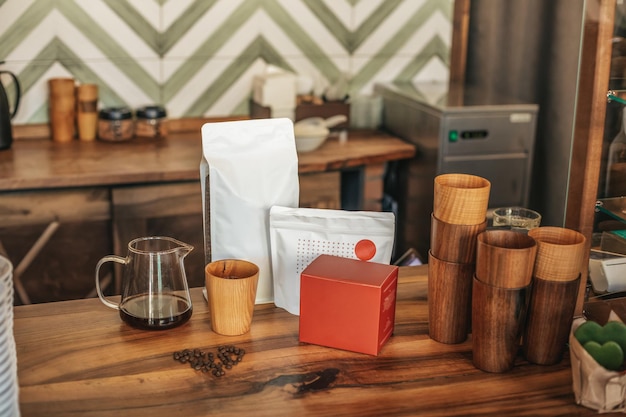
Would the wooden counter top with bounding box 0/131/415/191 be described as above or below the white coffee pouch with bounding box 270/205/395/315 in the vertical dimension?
below

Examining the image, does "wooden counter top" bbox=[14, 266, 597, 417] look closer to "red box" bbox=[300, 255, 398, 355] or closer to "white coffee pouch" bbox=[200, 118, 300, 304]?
"red box" bbox=[300, 255, 398, 355]

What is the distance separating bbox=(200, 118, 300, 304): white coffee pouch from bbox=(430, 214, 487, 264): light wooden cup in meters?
0.33

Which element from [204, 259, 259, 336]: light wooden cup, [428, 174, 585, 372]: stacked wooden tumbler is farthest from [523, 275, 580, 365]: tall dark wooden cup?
[204, 259, 259, 336]: light wooden cup

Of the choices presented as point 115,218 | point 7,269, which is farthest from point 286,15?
point 7,269

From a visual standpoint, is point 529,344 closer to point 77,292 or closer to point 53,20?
point 77,292

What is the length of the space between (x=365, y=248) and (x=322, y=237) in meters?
0.09

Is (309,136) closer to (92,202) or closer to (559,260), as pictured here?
(92,202)

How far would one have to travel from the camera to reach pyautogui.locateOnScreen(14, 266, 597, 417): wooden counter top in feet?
4.01

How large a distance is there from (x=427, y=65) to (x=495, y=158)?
31.6 inches

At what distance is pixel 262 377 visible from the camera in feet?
4.29

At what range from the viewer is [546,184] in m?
3.24

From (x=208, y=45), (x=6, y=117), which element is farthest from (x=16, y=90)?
(x=208, y=45)

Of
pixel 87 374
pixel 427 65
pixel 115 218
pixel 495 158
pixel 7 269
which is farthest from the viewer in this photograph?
pixel 427 65

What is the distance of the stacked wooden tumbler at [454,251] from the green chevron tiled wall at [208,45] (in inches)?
78.6
